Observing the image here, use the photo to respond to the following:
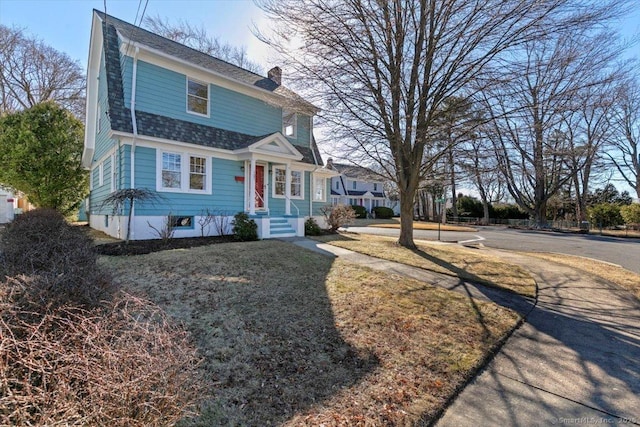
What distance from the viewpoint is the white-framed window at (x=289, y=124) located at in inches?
592

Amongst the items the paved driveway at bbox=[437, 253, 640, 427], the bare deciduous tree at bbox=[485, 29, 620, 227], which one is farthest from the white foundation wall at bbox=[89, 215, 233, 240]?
the paved driveway at bbox=[437, 253, 640, 427]

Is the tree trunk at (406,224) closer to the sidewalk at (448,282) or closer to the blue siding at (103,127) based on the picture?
the sidewalk at (448,282)

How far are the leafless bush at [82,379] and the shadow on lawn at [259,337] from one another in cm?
69

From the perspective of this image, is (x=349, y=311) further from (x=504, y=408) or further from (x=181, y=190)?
(x=181, y=190)

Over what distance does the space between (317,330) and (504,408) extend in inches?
84.4

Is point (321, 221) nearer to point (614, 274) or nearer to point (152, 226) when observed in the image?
point (152, 226)

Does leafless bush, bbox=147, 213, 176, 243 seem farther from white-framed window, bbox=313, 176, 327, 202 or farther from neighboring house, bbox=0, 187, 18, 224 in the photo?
neighboring house, bbox=0, 187, 18, 224

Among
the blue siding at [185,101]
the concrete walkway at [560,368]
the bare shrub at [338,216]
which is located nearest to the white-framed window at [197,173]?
the blue siding at [185,101]

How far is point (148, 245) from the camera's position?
873 cm

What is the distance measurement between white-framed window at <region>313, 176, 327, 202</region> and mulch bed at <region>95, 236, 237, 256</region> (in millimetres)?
6432

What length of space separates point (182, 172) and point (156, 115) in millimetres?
2060

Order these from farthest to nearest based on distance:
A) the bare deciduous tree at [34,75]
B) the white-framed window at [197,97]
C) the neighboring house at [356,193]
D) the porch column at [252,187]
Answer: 1. the neighboring house at [356,193]
2. the bare deciduous tree at [34,75]
3. the porch column at [252,187]
4. the white-framed window at [197,97]

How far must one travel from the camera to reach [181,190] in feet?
36.3

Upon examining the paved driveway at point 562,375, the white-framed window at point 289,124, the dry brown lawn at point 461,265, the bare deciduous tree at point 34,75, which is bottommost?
the paved driveway at point 562,375
